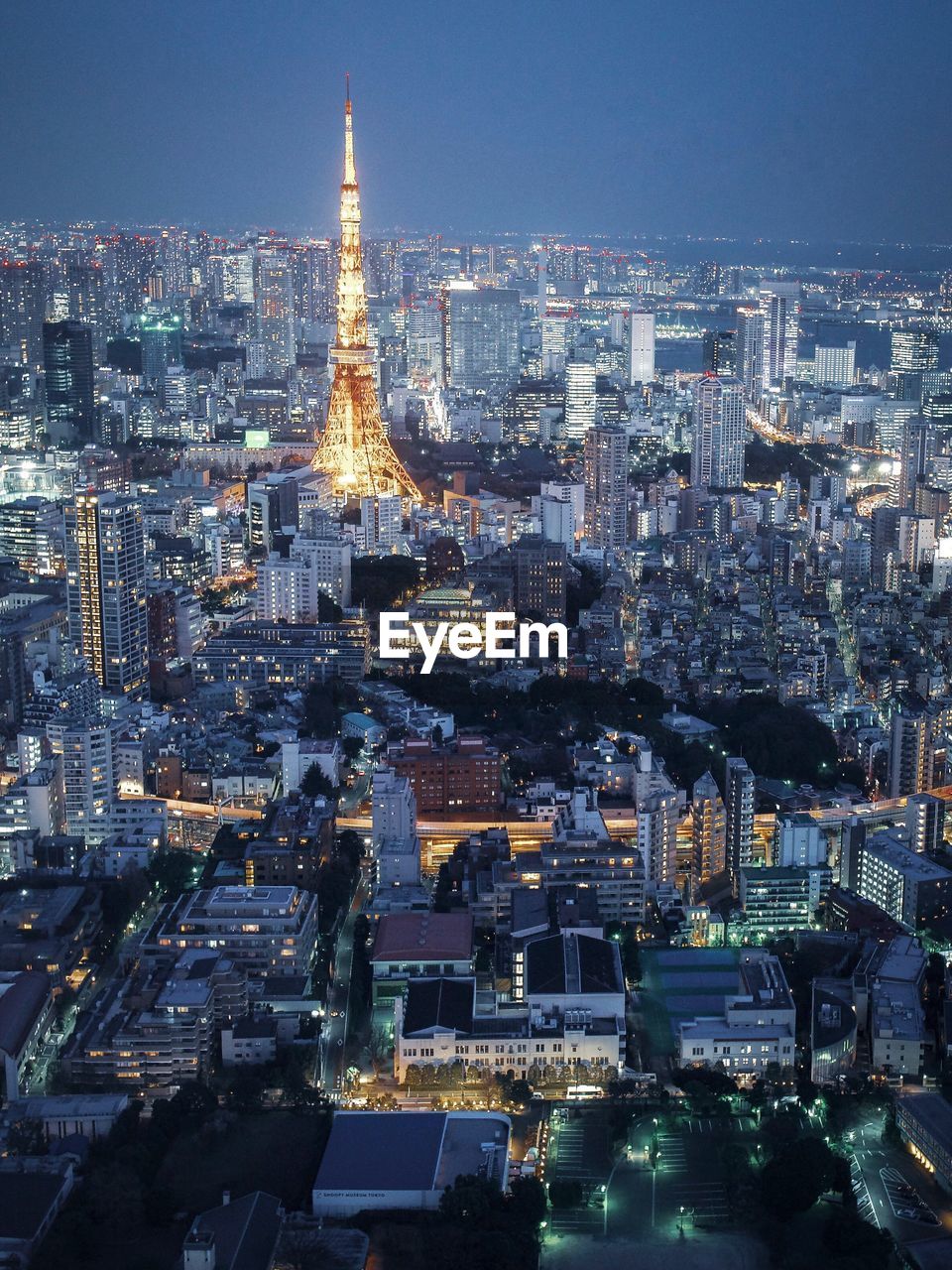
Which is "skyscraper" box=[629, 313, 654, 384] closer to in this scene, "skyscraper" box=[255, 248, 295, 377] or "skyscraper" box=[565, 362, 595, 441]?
"skyscraper" box=[565, 362, 595, 441]

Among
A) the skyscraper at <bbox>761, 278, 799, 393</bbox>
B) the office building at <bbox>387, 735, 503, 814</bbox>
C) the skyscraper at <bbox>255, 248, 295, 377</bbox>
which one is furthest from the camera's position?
the skyscraper at <bbox>761, 278, 799, 393</bbox>

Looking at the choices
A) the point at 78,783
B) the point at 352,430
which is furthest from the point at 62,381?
the point at 78,783

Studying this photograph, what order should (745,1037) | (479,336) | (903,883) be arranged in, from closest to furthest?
(745,1037), (903,883), (479,336)

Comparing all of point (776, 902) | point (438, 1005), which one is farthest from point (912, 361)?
point (438, 1005)

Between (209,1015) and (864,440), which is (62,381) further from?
(209,1015)

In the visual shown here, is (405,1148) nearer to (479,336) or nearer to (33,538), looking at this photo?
(33,538)

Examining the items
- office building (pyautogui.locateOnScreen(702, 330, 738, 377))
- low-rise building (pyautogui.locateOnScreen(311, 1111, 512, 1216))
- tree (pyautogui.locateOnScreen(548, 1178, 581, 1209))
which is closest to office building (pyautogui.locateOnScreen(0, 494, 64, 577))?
low-rise building (pyautogui.locateOnScreen(311, 1111, 512, 1216))

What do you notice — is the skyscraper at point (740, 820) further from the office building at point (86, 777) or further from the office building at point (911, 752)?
the office building at point (86, 777)
